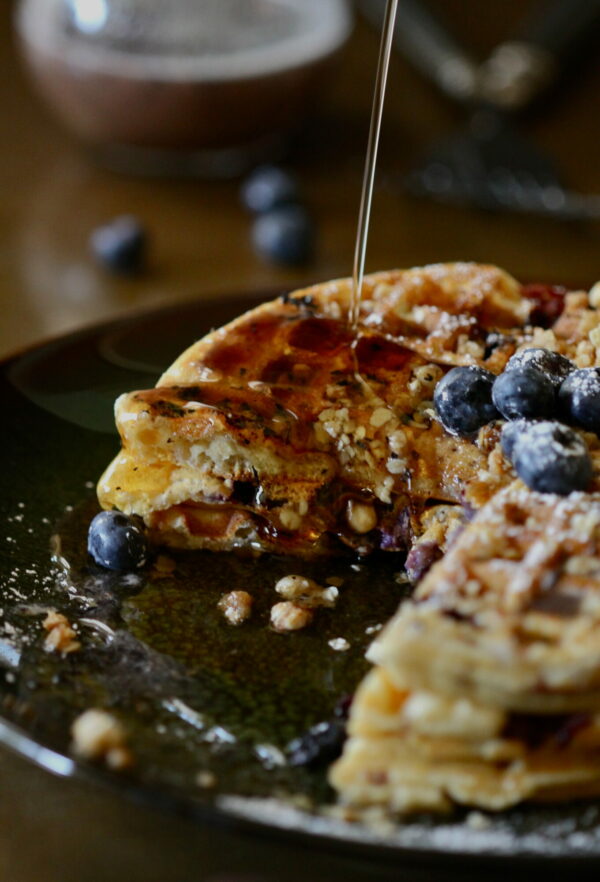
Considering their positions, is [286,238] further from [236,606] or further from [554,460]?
[554,460]

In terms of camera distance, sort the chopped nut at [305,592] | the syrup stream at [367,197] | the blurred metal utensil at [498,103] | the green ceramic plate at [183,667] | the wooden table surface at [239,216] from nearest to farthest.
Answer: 1. the green ceramic plate at [183,667]
2. the chopped nut at [305,592]
3. the syrup stream at [367,197]
4. the wooden table surface at [239,216]
5. the blurred metal utensil at [498,103]

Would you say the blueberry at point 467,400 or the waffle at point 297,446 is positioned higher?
the blueberry at point 467,400

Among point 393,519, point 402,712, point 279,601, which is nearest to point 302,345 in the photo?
point 393,519

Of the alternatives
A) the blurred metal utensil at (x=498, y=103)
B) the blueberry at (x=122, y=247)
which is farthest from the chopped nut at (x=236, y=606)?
the blurred metal utensil at (x=498, y=103)

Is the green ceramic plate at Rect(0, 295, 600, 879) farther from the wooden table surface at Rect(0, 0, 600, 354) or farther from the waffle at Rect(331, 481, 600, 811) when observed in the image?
the wooden table surface at Rect(0, 0, 600, 354)

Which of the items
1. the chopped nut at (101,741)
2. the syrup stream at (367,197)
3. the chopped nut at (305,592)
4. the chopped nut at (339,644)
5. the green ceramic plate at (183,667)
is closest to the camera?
the green ceramic plate at (183,667)

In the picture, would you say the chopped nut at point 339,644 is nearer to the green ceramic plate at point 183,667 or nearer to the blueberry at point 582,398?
the green ceramic plate at point 183,667

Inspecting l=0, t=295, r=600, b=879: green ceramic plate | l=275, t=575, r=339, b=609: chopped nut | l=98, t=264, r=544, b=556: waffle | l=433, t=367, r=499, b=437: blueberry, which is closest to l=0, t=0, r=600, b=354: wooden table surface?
l=0, t=295, r=600, b=879: green ceramic plate
